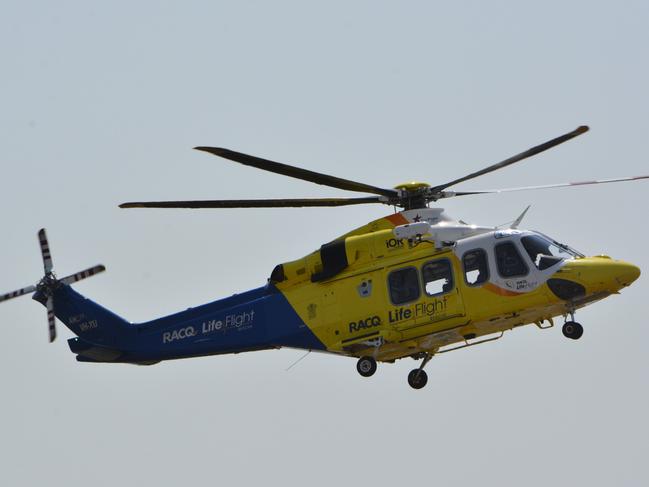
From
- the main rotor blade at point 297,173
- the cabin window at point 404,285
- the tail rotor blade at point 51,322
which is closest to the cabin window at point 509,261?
the cabin window at point 404,285

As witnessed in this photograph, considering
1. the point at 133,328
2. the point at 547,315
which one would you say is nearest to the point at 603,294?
the point at 547,315

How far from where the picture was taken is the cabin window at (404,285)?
23547mm

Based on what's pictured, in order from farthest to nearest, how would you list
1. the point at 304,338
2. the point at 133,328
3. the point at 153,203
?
the point at 133,328 < the point at 304,338 < the point at 153,203

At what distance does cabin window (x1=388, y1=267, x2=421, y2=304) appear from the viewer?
23.5 meters

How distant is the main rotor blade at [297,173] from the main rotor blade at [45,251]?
24.3 feet

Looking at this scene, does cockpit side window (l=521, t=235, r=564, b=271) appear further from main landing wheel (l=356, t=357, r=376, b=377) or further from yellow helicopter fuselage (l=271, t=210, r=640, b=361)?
main landing wheel (l=356, t=357, r=376, b=377)

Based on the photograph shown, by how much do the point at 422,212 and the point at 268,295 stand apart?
3.82m

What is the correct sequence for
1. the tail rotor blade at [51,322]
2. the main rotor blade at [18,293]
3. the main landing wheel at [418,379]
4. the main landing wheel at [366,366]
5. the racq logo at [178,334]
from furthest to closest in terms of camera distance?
the tail rotor blade at [51,322] → the racq logo at [178,334] → the main rotor blade at [18,293] → the main landing wheel at [418,379] → the main landing wheel at [366,366]

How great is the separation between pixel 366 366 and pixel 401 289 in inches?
68.5

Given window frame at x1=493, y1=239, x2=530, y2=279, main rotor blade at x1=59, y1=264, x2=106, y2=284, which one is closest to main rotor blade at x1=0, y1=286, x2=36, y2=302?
main rotor blade at x1=59, y1=264, x2=106, y2=284

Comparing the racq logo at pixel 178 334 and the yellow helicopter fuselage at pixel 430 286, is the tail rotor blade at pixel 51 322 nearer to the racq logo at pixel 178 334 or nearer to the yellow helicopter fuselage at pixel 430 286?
the racq logo at pixel 178 334

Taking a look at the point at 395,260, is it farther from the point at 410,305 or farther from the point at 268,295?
the point at 268,295

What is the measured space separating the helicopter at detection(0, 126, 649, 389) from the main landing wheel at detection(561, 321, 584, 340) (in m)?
0.02

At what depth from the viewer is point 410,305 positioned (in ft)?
77.0
